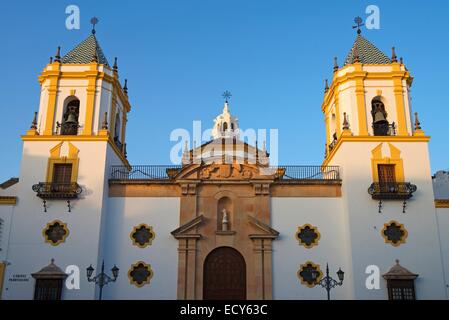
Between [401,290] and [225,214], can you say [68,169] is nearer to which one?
[225,214]

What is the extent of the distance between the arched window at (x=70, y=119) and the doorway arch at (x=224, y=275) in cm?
861

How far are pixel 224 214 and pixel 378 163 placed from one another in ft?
23.9

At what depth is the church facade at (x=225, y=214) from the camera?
2302 centimetres

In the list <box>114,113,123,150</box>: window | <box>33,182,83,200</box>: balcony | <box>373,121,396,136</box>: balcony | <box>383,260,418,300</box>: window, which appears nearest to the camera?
<box>383,260,418,300</box>: window

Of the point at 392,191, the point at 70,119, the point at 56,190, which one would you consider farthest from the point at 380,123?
the point at 56,190

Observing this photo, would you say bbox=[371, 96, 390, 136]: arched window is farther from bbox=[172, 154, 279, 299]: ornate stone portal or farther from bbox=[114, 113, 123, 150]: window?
bbox=[114, 113, 123, 150]: window

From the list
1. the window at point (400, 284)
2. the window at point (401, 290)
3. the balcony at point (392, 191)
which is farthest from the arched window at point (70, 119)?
the window at point (401, 290)

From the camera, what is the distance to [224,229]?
79.6 ft

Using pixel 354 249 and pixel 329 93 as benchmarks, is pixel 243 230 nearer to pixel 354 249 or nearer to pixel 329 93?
pixel 354 249

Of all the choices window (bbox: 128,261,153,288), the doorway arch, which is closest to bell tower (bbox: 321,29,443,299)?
the doorway arch

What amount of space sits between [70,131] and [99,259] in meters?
6.18

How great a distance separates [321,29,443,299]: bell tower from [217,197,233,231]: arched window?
16.9ft

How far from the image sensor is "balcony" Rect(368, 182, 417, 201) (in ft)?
77.2
